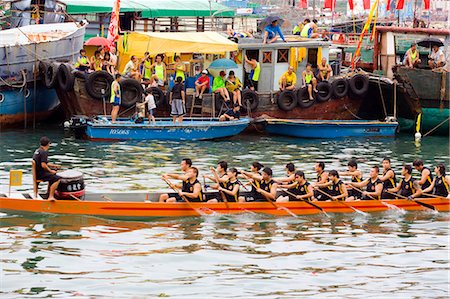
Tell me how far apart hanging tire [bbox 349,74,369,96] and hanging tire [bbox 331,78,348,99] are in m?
0.22

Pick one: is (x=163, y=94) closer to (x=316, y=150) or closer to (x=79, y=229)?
(x=316, y=150)

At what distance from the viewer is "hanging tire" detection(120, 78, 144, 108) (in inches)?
1268

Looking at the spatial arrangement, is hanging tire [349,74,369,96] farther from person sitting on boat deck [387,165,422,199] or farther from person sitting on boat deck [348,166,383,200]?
person sitting on boat deck [348,166,383,200]

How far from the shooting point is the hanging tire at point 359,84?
3500cm

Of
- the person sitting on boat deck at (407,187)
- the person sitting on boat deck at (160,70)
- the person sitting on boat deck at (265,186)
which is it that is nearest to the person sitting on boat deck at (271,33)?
the person sitting on boat deck at (160,70)

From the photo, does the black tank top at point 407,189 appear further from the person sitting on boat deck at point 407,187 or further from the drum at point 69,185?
the drum at point 69,185

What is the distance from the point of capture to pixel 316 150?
3128 cm

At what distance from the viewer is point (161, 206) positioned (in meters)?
21.1

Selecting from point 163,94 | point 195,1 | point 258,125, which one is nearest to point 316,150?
A: point 258,125

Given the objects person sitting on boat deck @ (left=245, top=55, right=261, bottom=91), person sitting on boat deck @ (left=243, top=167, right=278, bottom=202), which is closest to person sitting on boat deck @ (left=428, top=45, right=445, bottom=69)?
person sitting on boat deck @ (left=245, top=55, right=261, bottom=91)

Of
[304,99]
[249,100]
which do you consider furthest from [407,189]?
[304,99]

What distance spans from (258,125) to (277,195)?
1137 centimetres

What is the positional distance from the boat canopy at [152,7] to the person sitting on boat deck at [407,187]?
21.5 m

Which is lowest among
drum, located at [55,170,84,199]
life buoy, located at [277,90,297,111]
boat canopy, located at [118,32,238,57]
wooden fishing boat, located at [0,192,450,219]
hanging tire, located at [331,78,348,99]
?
wooden fishing boat, located at [0,192,450,219]
